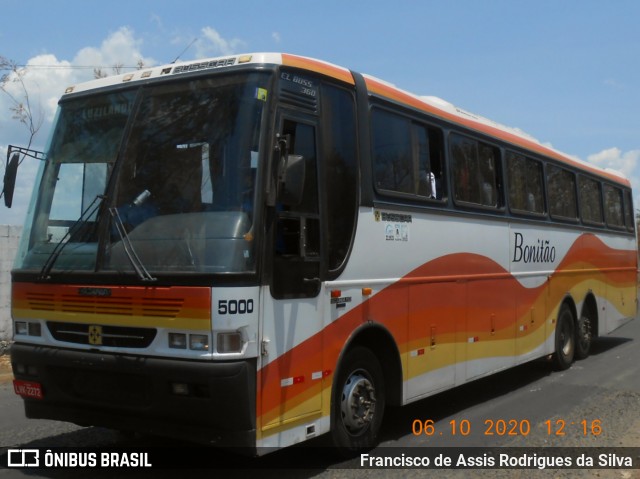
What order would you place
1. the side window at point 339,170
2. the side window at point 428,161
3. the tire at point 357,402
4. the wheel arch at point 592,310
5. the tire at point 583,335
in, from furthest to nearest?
1. the wheel arch at point 592,310
2. the tire at point 583,335
3. the side window at point 428,161
4. the tire at point 357,402
5. the side window at point 339,170

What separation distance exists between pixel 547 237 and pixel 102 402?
7.41 m

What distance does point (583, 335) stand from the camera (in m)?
12.4

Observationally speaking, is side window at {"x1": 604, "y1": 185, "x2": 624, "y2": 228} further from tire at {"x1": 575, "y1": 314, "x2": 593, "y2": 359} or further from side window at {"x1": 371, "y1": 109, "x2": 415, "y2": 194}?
side window at {"x1": 371, "y1": 109, "x2": 415, "y2": 194}

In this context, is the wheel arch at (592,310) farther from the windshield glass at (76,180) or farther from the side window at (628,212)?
the windshield glass at (76,180)

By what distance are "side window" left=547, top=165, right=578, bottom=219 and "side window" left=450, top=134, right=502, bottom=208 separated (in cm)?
214

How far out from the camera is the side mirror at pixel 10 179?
5992 millimetres

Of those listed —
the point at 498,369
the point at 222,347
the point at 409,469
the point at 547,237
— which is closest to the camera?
the point at 222,347

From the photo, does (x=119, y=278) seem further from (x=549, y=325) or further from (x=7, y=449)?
(x=549, y=325)

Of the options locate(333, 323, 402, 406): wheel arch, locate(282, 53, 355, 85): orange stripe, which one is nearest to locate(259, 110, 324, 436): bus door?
locate(282, 53, 355, 85): orange stripe

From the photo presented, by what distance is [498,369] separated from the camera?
9055mm

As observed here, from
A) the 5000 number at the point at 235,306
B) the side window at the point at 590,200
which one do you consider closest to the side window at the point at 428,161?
the 5000 number at the point at 235,306

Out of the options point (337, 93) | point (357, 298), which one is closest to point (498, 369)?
point (357, 298)

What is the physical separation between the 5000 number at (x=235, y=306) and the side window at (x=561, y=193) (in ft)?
23.4

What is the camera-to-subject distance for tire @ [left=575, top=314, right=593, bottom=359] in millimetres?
12141
